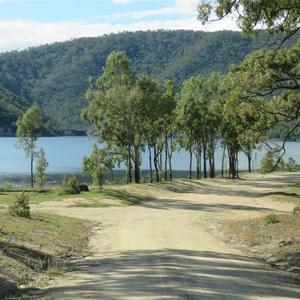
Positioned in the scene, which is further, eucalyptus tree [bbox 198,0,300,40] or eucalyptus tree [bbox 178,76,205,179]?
eucalyptus tree [bbox 178,76,205,179]

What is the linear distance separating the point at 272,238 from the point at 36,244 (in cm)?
870

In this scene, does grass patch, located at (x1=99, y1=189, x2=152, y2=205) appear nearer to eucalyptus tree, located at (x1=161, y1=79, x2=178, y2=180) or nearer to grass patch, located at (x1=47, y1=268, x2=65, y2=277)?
eucalyptus tree, located at (x1=161, y1=79, x2=178, y2=180)

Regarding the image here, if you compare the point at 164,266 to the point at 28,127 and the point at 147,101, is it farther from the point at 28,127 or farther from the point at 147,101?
the point at 28,127

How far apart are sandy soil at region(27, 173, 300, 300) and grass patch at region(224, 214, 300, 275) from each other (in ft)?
2.26

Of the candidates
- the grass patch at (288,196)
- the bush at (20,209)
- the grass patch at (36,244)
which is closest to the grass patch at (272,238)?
the grass patch at (36,244)

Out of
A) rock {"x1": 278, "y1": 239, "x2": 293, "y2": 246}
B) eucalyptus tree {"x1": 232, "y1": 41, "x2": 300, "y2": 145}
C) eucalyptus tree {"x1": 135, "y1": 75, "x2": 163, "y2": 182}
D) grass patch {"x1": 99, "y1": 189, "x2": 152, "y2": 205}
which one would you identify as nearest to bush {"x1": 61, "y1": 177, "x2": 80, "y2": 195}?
grass patch {"x1": 99, "y1": 189, "x2": 152, "y2": 205}

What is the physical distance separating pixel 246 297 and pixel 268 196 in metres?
32.9

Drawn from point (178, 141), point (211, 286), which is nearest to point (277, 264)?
point (211, 286)

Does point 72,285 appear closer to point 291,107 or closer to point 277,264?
point 277,264

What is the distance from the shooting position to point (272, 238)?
1817cm

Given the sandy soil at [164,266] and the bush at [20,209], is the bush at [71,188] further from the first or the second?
the bush at [20,209]

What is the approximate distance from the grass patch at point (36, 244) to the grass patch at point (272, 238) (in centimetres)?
587

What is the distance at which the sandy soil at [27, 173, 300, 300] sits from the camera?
9.45 meters

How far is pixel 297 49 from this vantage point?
21.0 m
